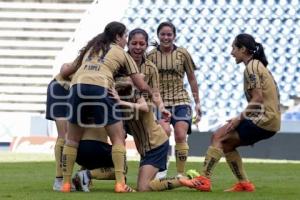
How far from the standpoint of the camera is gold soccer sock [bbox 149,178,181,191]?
8477mm

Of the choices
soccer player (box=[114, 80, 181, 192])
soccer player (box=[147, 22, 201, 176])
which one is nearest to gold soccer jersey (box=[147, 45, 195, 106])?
soccer player (box=[147, 22, 201, 176])

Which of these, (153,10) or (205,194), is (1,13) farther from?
(205,194)

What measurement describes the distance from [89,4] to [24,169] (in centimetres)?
2808

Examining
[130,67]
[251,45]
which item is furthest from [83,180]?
[251,45]

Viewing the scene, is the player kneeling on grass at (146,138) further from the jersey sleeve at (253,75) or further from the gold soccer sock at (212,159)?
the jersey sleeve at (253,75)

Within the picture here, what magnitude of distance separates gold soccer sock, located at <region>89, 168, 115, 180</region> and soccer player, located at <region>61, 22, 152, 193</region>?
35cm

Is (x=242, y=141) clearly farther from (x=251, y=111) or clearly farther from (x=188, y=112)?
(x=188, y=112)

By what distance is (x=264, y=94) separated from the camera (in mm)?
8898

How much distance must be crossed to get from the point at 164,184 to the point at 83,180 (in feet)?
2.47

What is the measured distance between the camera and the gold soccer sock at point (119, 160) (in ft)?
27.5

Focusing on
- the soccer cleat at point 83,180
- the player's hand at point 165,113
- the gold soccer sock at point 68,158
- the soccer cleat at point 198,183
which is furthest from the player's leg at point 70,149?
the soccer cleat at point 198,183

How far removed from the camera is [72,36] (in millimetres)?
39719

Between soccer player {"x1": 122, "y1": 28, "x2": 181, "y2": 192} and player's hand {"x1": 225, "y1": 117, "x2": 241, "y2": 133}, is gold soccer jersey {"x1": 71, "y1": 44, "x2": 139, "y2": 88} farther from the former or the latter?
player's hand {"x1": 225, "y1": 117, "x2": 241, "y2": 133}

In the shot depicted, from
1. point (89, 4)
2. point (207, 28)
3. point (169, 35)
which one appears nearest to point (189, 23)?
point (207, 28)
